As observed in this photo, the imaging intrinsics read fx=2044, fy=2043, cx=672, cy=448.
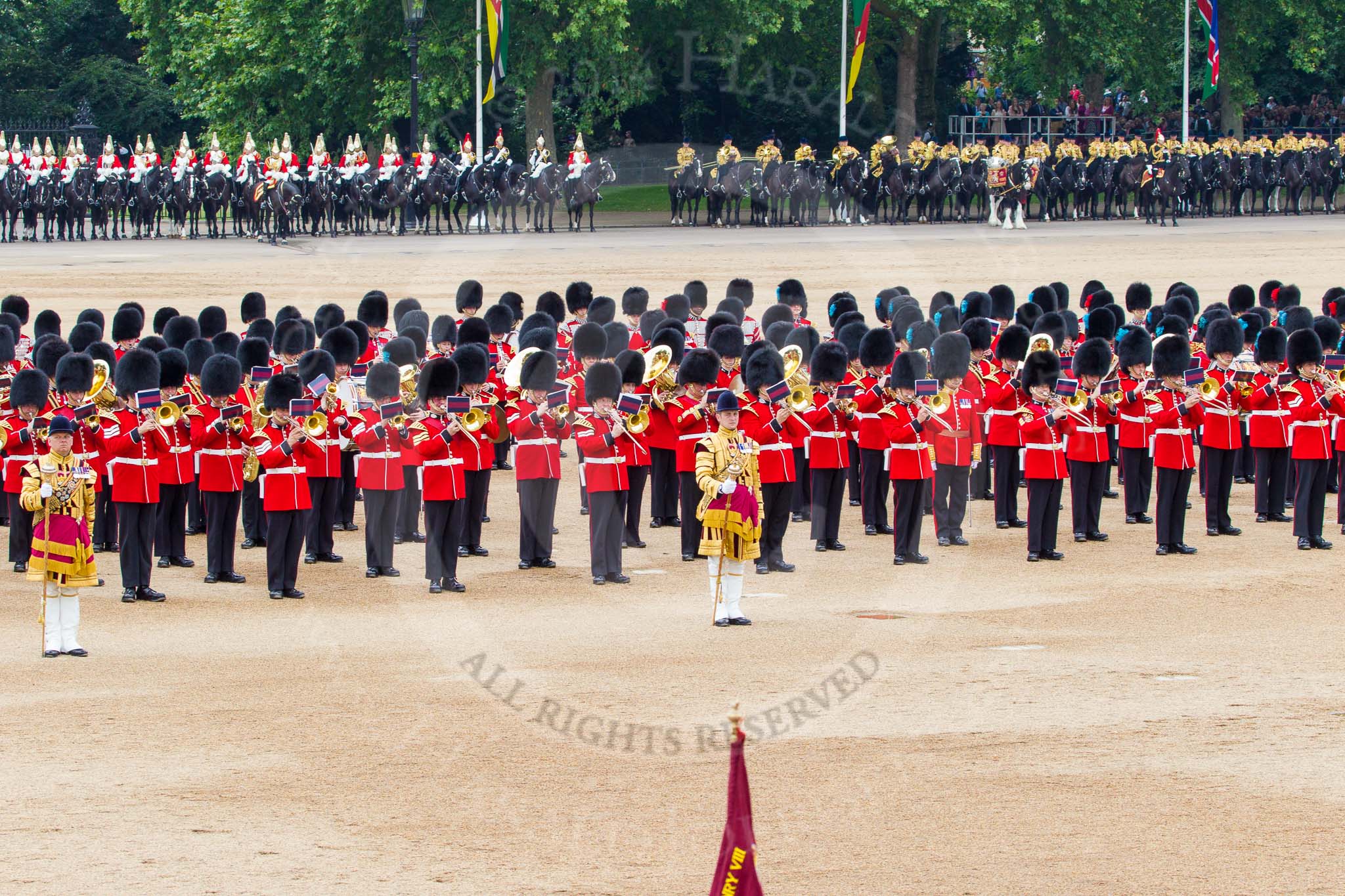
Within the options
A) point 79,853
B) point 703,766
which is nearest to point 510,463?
point 703,766

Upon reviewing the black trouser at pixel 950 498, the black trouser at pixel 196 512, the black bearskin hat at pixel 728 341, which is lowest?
the black trouser at pixel 196 512

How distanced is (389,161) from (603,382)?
68.2ft

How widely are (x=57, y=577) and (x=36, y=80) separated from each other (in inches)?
1434

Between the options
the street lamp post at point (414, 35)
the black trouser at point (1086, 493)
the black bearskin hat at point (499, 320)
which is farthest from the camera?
the street lamp post at point (414, 35)

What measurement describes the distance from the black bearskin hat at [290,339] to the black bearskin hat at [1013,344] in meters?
4.29

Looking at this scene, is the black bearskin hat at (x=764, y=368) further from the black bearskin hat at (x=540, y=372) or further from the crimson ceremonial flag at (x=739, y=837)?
the crimson ceremonial flag at (x=739, y=837)

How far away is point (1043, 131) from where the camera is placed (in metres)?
41.6

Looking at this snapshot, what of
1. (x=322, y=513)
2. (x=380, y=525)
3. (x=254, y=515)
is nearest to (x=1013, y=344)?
(x=380, y=525)

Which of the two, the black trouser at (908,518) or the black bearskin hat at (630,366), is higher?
the black bearskin hat at (630,366)

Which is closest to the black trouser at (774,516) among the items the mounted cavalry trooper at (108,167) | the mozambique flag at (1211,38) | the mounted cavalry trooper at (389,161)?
the mounted cavalry trooper at (389,161)

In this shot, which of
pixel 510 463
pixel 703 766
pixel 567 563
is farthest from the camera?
pixel 510 463

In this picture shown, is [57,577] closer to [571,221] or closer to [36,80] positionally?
[571,221]

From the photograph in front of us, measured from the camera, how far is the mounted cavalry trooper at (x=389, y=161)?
102ft

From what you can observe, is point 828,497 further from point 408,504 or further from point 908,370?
point 408,504
